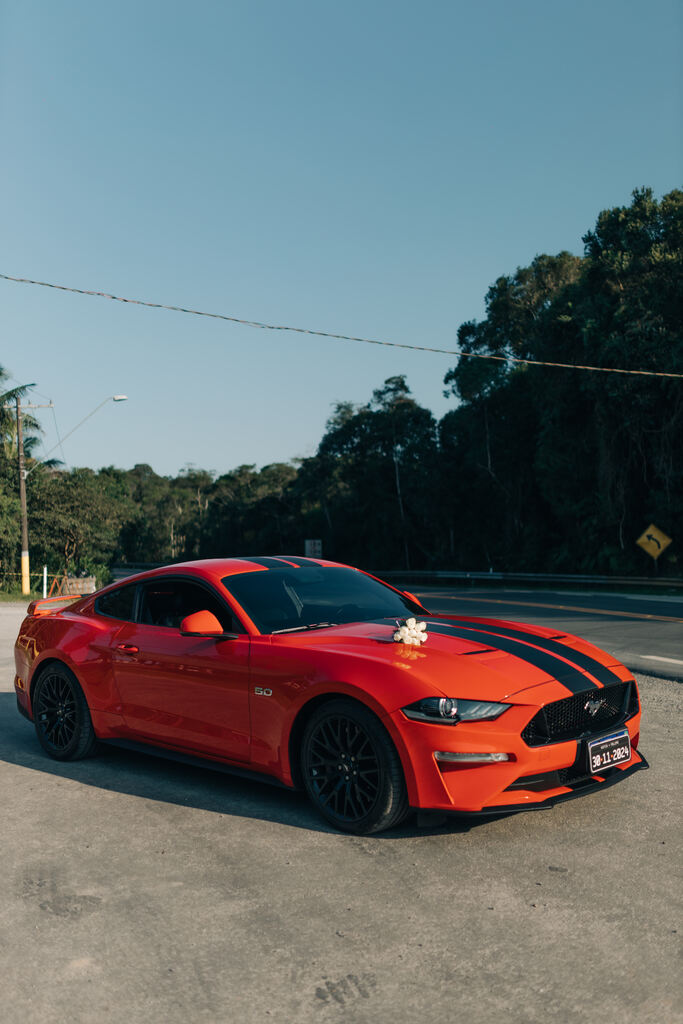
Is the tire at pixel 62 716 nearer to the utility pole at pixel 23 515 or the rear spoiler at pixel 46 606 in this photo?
the rear spoiler at pixel 46 606

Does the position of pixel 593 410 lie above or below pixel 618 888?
above

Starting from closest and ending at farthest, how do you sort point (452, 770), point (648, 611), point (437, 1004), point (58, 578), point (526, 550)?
point (437, 1004)
point (452, 770)
point (648, 611)
point (58, 578)
point (526, 550)

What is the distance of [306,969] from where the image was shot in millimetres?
3346

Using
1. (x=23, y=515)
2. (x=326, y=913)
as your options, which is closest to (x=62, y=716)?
(x=326, y=913)

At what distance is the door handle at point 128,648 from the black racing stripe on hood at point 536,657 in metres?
2.05

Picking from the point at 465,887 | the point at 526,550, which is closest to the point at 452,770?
the point at 465,887

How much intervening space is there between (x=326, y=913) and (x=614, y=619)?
1580 cm

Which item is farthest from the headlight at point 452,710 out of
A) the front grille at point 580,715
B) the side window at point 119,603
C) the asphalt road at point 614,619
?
the asphalt road at point 614,619

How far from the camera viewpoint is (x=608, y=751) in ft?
15.9

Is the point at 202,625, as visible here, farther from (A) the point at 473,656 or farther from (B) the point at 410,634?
(A) the point at 473,656

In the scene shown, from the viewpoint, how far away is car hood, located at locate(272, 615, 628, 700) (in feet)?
15.3

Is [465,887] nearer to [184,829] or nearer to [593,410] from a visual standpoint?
[184,829]

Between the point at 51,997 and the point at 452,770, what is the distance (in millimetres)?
2059

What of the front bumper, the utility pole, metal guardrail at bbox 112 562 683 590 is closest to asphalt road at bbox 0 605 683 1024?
the front bumper
